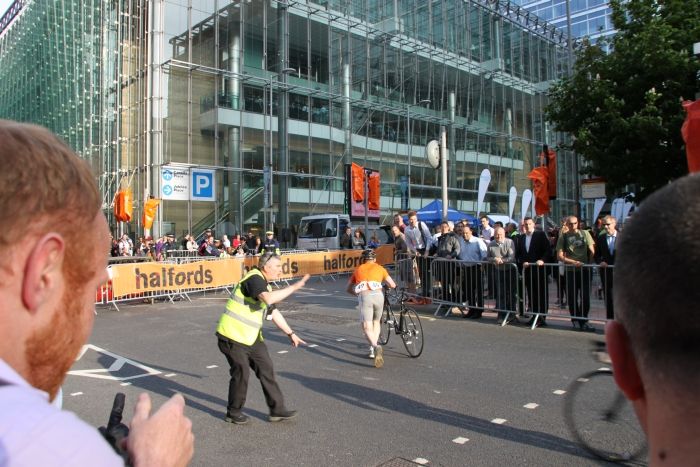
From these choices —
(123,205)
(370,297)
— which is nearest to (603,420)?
(370,297)

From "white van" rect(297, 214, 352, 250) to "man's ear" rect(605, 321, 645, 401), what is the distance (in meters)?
23.3

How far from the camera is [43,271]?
0.92 metres

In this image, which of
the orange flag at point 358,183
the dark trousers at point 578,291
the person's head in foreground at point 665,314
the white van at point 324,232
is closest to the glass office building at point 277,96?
the white van at point 324,232

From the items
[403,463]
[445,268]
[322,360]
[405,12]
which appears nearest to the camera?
[403,463]

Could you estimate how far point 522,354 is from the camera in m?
7.83

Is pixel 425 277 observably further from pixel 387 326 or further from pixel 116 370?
pixel 116 370

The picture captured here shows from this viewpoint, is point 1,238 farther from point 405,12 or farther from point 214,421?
point 405,12

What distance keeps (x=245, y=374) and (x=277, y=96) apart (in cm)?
2801

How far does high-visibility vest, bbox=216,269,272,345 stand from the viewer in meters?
5.43

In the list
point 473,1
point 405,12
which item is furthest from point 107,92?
point 473,1

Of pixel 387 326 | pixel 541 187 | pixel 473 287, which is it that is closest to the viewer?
pixel 387 326

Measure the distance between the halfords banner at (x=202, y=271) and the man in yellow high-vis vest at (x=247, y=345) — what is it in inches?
339

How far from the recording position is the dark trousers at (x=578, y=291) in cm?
951

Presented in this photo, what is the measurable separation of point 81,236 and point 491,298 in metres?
10.5
